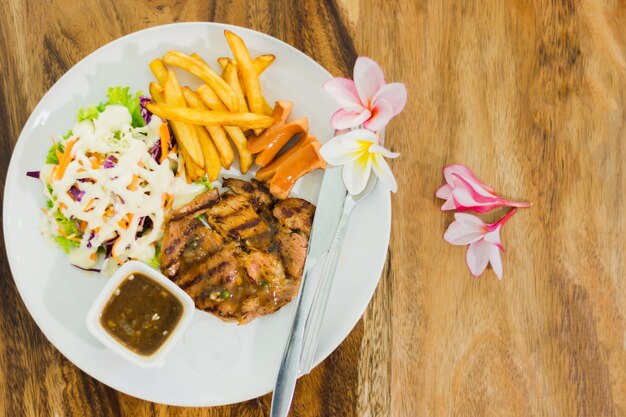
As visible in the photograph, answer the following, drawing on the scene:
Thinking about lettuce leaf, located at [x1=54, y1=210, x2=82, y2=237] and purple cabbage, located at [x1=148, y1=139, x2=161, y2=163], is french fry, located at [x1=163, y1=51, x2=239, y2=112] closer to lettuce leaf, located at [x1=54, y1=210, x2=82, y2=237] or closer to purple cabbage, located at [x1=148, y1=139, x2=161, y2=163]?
purple cabbage, located at [x1=148, y1=139, x2=161, y2=163]

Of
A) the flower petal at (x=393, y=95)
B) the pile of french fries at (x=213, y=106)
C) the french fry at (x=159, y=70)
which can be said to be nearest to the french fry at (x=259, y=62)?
the pile of french fries at (x=213, y=106)

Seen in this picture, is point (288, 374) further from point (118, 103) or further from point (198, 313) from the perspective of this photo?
point (118, 103)

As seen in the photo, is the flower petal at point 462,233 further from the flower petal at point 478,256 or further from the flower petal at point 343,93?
the flower petal at point 343,93

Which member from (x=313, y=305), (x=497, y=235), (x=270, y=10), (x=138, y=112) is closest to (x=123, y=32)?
(x=138, y=112)

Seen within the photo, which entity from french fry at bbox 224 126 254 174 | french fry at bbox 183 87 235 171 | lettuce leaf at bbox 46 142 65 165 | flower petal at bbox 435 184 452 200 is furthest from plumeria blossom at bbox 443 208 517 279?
lettuce leaf at bbox 46 142 65 165

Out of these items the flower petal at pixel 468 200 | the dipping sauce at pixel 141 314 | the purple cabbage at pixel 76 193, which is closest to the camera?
the dipping sauce at pixel 141 314

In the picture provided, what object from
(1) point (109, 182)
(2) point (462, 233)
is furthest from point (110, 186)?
(2) point (462, 233)

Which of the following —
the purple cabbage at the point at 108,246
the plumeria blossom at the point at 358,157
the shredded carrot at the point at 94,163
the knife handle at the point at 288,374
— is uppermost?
the plumeria blossom at the point at 358,157

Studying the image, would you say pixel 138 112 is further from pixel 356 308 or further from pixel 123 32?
pixel 356 308
